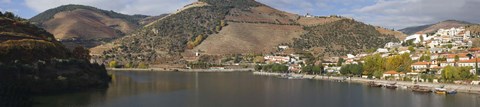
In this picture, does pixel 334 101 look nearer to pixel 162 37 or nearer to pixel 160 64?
pixel 160 64

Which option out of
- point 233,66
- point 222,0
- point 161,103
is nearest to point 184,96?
point 161,103

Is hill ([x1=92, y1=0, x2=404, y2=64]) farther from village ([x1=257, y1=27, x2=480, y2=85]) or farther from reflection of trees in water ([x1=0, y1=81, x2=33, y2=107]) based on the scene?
reflection of trees in water ([x1=0, y1=81, x2=33, y2=107])

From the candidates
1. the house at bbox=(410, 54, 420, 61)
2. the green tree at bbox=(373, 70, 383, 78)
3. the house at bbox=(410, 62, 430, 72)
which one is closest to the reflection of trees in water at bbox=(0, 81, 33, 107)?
the green tree at bbox=(373, 70, 383, 78)

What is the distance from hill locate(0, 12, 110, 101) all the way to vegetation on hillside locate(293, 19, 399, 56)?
8166 centimetres

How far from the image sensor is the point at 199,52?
450ft

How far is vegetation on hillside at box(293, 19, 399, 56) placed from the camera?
137 meters

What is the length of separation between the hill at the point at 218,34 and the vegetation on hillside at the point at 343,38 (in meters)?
0.28

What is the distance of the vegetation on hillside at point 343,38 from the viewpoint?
137 metres

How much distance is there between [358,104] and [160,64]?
86.0m

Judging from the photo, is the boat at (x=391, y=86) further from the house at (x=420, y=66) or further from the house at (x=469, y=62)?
the house at (x=469, y=62)

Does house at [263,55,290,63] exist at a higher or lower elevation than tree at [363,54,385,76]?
higher

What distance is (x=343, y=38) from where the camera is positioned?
473 ft

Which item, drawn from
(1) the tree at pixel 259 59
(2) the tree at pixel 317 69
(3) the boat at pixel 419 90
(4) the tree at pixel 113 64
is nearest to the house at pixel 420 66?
(3) the boat at pixel 419 90

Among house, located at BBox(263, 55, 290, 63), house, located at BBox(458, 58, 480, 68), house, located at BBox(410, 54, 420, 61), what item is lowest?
house, located at BBox(458, 58, 480, 68)
